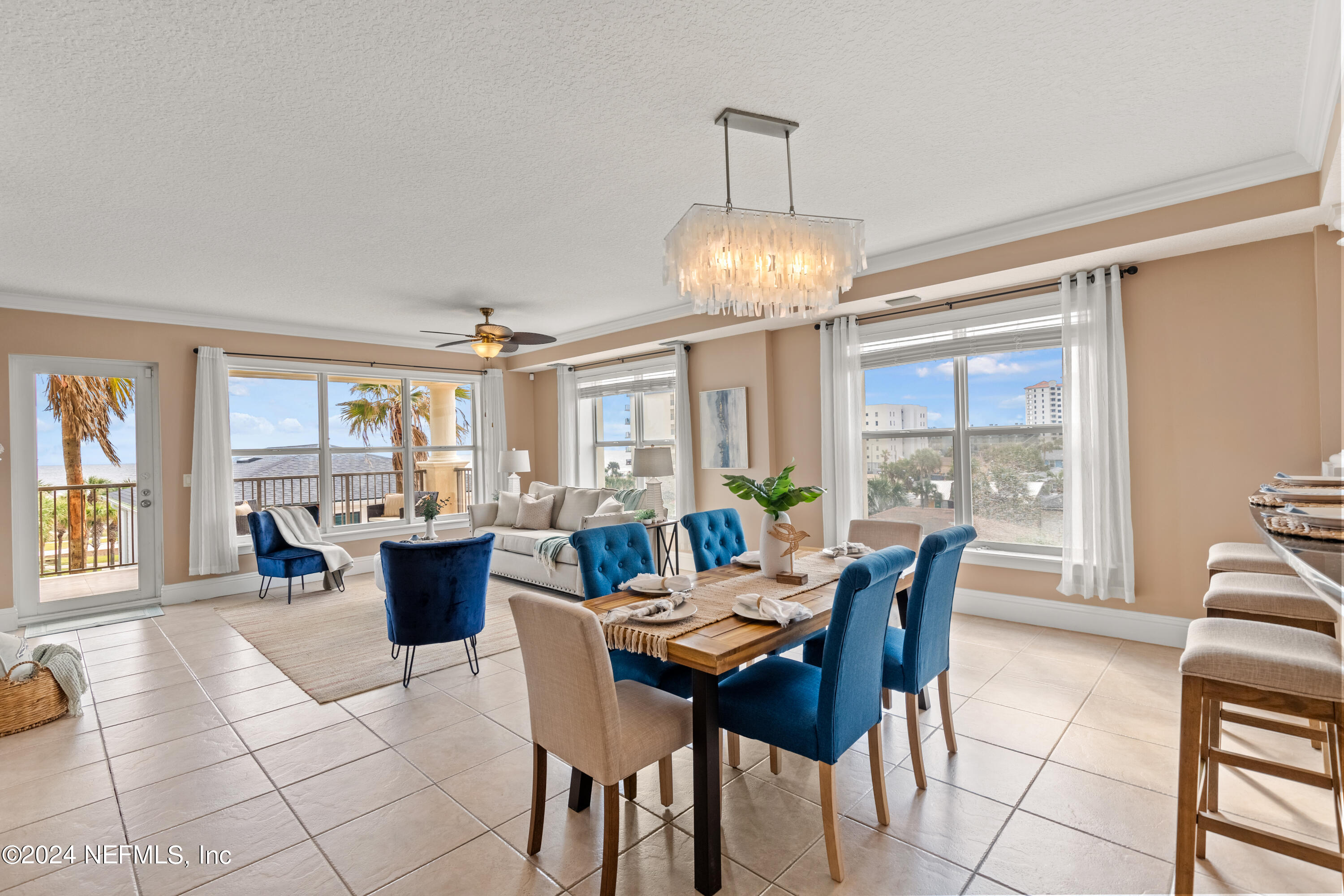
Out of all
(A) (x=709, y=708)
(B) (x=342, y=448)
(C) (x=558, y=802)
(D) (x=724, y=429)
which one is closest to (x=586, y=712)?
(A) (x=709, y=708)

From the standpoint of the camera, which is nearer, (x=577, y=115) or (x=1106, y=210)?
(x=577, y=115)

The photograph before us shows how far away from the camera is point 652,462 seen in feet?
18.9

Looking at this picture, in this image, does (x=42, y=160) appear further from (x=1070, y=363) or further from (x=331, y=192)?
(x=1070, y=363)

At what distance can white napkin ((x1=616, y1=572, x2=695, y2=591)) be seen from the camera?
2.49 metres

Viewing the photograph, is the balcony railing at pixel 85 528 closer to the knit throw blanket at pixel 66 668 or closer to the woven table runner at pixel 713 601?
the knit throw blanket at pixel 66 668

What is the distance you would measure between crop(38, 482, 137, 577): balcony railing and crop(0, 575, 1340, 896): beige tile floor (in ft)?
8.12

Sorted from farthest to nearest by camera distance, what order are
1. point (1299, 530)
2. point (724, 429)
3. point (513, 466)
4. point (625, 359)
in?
1. point (513, 466)
2. point (625, 359)
3. point (724, 429)
4. point (1299, 530)

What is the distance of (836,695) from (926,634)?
0.73 metres

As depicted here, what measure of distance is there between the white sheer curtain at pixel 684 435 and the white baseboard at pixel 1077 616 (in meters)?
2.61

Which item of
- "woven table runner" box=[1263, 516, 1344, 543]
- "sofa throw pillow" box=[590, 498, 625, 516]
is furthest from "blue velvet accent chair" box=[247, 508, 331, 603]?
"woven table runner" box=[1263, 516, 1344, 543]

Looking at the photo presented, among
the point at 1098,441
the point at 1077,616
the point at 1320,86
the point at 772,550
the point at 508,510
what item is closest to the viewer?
the point at 1320,86

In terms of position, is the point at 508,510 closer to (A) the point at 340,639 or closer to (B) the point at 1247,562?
(A) the point at 340,639

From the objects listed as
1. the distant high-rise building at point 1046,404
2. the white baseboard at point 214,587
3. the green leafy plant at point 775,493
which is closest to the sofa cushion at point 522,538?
the white baseboard at point 214,587

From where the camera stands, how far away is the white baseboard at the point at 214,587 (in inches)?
217
